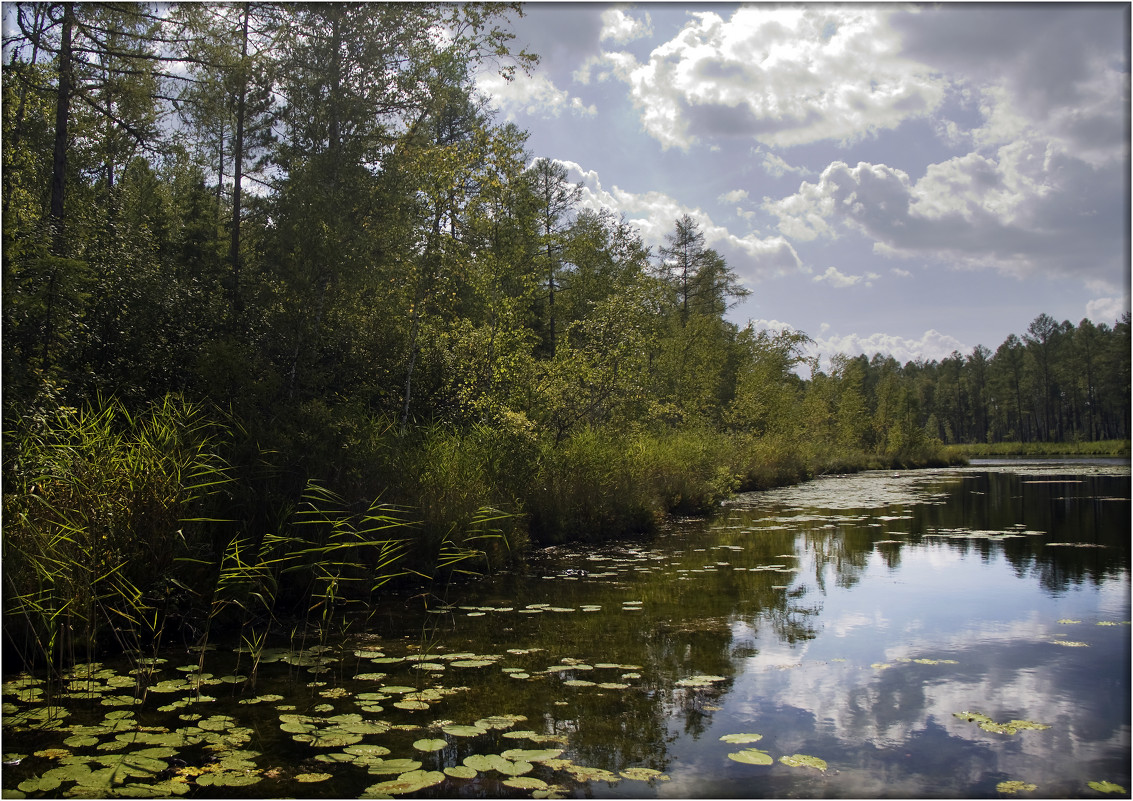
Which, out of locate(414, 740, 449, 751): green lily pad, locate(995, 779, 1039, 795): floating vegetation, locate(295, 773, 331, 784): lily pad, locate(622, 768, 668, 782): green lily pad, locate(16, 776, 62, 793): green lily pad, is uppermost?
locate(16, 776, 62, 793): green lily pad

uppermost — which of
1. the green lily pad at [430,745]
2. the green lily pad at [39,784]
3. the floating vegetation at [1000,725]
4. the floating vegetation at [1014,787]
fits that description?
the green lily pad at [39,784]

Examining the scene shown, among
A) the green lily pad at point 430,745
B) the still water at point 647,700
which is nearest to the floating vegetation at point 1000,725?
the still water at point 647,700

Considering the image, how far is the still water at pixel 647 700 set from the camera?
3477 mm

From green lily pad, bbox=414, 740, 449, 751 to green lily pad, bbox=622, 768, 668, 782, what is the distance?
1.01 meters

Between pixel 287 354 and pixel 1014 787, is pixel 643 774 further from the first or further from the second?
pixel 287 354

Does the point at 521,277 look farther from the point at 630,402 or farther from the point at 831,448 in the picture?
the point at 831,448

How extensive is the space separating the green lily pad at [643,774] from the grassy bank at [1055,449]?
61.8 meters

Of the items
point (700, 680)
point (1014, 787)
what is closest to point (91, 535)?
point (700, 680)

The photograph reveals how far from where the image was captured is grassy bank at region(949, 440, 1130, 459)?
56975 millimetres

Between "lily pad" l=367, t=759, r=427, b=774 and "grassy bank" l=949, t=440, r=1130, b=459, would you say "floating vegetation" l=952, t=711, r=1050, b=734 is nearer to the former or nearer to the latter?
"lily pad" l=367, t=759, r=427, b=774

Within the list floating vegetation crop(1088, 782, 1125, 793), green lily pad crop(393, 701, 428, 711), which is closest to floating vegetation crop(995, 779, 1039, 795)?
floating vegetation crop(1088, 782, 1125, 793)

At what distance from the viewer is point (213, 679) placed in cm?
Answer: 475

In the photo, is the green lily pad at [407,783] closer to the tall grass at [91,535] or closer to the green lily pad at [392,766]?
the green lily pad at [392,766]

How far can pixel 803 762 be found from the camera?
3.76 meters
